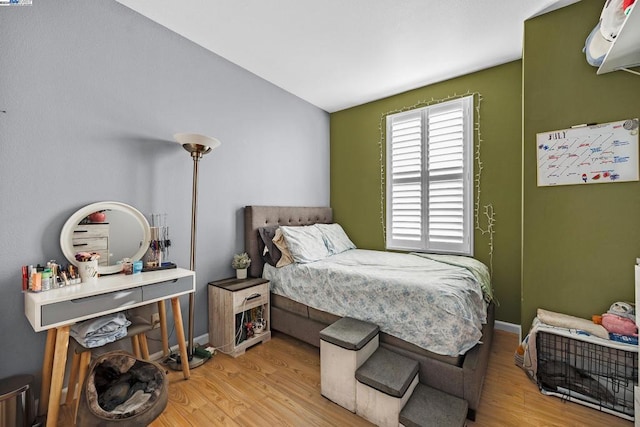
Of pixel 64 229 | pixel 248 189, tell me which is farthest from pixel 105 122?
pixel 248 189

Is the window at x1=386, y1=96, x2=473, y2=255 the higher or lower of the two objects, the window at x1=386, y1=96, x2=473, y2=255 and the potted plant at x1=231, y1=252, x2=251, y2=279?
the higher

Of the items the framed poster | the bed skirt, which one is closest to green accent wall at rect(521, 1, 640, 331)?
the framed poster

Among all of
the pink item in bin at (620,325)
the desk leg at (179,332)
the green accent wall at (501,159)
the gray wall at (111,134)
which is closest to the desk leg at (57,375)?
the gray wall at (111,134)

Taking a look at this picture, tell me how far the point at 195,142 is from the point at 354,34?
161 cm

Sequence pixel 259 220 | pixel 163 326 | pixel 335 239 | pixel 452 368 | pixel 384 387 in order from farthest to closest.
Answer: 1. pixel 335 239
2. pixel 259 220
3. pixel 163 326
4. pixel 452 368
5. pixel 384 387

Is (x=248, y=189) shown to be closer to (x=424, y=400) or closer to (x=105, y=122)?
(x=105, y=122)

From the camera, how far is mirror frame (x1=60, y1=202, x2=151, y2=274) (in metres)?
1.69

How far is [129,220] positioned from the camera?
1.97 m

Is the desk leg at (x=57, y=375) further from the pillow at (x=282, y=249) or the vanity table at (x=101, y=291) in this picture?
the pillow at (x=282, y=249)

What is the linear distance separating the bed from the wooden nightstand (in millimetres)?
153

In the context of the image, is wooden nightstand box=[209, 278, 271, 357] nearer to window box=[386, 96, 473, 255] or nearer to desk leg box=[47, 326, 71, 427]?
desk leg box=[47, 326, 71, 427]

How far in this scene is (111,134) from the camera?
1.91 metres

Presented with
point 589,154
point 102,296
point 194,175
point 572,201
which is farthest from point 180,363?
point 589,154

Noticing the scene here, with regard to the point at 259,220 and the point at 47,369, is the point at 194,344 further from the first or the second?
the point at 259,220
